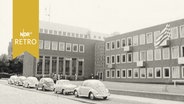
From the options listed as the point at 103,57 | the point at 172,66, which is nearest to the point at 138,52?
the point at 172,66

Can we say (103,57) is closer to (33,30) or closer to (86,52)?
(86,52)

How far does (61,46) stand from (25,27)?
179 ft

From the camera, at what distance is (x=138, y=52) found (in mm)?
49625

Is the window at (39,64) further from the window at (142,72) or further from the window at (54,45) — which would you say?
the window at (142,72)

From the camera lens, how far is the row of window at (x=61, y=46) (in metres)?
62.5

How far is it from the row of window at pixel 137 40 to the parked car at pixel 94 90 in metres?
25.2

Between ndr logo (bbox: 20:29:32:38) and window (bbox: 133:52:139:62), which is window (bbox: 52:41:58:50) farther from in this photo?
ndr logo (bbox: 20:29:32:38)

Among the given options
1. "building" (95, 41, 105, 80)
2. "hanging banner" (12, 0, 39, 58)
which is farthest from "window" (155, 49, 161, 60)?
"hanging banner" (12, 0, 39, 58)

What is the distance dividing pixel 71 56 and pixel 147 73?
85.3ft

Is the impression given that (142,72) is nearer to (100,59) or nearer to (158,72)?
(158,72)

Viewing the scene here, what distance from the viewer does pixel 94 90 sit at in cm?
1948

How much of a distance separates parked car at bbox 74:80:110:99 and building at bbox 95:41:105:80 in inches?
1652

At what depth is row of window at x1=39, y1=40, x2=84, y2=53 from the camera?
205 feet

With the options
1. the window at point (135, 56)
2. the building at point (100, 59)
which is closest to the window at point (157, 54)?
the window at point (135, 56)
